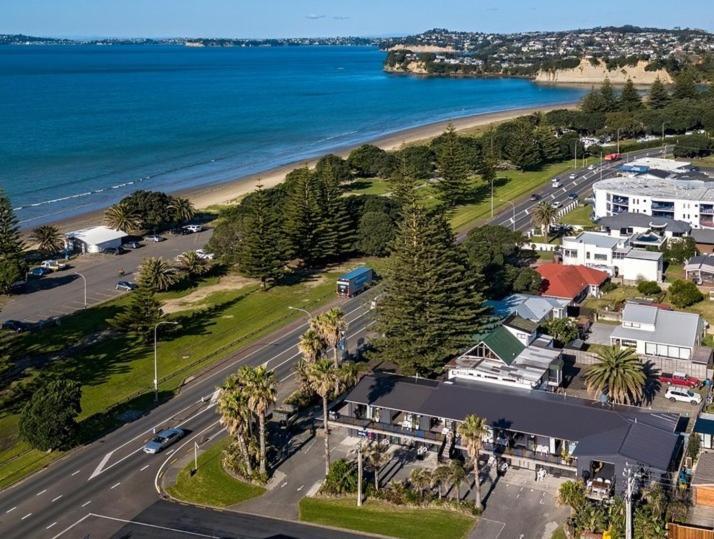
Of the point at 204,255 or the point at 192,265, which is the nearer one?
the point at 192,265

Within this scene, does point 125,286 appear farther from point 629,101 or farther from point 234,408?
point 629,101

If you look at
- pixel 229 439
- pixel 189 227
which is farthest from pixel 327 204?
pixel 229 439

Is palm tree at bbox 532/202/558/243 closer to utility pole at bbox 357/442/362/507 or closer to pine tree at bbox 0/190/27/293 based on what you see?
pine tree at bbox 0/190/27/293

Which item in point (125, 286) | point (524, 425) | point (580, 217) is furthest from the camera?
point (580, 217)

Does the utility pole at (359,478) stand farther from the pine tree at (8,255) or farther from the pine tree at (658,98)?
the pine tree at (658,98)

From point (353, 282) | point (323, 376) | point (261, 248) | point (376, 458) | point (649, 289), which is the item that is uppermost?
point (323, 376)

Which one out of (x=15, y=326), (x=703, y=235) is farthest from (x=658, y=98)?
(x=15, y=326)
